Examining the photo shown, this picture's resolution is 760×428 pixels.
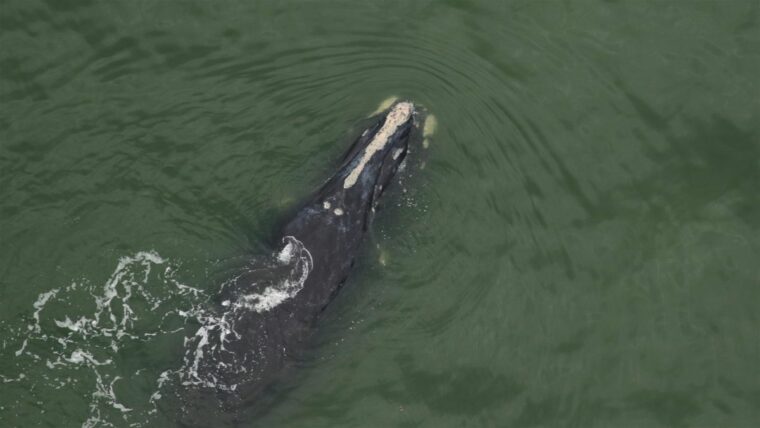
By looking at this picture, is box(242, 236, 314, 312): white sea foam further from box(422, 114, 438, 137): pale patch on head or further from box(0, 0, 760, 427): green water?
box(422, 114, 438, 137): pale patch on head

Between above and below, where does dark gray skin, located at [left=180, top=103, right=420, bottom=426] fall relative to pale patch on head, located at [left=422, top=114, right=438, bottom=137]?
below

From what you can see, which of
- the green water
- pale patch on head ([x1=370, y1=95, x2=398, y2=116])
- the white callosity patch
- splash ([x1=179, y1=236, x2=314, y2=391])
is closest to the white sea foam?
splash ([x1=179, y1=236, x2=314, y2=391])

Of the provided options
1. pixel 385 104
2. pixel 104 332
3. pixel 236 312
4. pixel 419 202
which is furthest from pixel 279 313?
pixel 385 104

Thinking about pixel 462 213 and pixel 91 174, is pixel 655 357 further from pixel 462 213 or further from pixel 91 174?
pixel 91 174

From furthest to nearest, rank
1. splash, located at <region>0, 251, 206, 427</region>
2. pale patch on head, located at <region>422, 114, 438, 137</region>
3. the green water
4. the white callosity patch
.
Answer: pale patch on head, located at <region>422, 114, 438, 137</region>, the white callosity patch, the green water, splash, located at <region>0, 251, 206, 427</region>

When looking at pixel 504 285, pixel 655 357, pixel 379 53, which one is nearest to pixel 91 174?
pixel 379 53

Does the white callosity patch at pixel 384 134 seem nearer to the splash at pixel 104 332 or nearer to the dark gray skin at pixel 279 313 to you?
the dark gray skin at pixel 279 313
